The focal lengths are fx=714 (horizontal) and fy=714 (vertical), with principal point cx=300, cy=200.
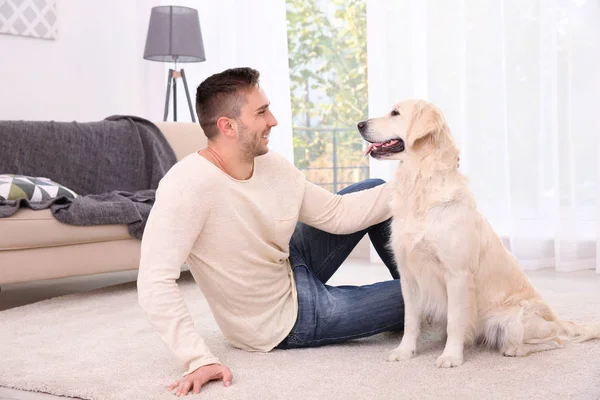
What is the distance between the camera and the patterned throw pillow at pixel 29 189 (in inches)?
126

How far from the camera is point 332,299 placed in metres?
2.17

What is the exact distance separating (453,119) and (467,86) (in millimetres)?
211

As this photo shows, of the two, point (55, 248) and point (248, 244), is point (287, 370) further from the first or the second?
point (55, 248)

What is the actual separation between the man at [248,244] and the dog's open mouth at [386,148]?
0.50 feet

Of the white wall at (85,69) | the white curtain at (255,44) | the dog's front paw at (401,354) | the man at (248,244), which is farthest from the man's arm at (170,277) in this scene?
the white wall at (85,69)

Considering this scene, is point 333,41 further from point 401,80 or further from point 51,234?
point 51,234

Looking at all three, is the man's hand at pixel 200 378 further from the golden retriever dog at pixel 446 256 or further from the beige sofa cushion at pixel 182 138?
the beige sofa cushion at pixel 182 138

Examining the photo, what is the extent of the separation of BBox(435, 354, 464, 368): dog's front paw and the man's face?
0.79 meters

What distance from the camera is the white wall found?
15.7ft

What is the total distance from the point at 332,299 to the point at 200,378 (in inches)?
20.8

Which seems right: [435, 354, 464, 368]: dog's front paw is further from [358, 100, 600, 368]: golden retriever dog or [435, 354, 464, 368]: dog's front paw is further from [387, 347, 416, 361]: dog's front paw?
[387, 347, 416, 361]: dog's front paw

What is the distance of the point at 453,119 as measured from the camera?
4.28 m

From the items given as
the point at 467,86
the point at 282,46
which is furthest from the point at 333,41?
the point at 467,86

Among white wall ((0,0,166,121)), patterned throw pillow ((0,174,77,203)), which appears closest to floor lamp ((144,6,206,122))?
white wall ((0,0,166,121))
